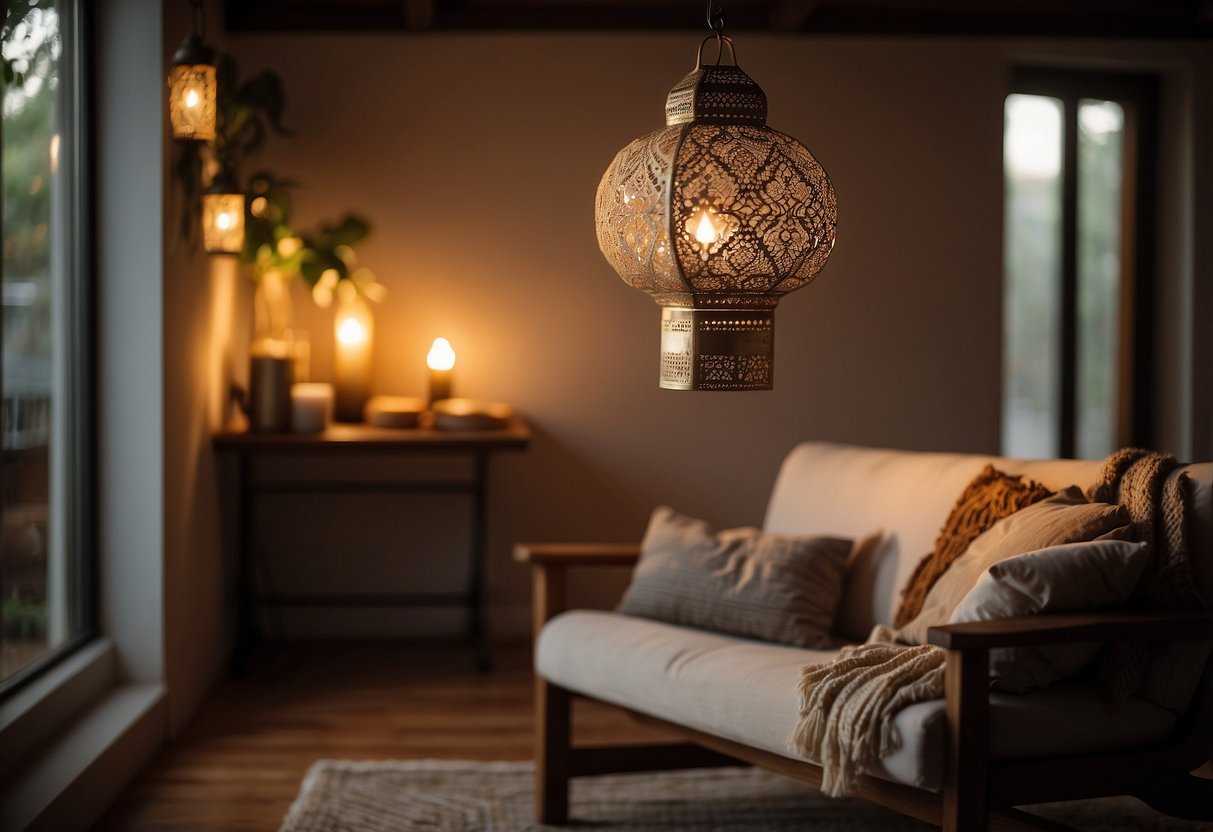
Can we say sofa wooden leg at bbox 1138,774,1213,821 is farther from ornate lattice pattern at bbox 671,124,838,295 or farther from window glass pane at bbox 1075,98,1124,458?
window glass pane at bbox 1075,98,1124,458

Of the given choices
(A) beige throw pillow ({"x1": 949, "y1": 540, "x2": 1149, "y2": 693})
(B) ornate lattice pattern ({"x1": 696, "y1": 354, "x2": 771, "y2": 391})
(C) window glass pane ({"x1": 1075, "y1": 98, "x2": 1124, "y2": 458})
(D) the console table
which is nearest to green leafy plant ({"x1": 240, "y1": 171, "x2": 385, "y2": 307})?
(D) the console table

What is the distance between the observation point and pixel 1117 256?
4672 mm

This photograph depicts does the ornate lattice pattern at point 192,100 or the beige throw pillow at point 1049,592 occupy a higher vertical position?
the ornate lattice pattern at point 192,100

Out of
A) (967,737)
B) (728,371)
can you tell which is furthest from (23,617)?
(967,737)

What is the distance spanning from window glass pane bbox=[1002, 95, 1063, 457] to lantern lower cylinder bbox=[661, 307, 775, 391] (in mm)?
3098

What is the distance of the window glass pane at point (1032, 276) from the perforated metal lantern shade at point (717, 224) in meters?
3.12

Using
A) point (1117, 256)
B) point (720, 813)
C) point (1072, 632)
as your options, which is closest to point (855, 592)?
point (720, 813)

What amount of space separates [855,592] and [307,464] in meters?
2.35

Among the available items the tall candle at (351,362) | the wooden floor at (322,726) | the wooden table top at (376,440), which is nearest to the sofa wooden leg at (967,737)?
the wooden floor at (322,726)

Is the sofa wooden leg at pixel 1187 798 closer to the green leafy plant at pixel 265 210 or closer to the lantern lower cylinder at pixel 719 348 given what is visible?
the lantern lower cylinder at pixel 719 348

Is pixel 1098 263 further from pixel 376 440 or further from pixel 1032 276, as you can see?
pixel 376 440

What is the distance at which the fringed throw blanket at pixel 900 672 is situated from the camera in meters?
1.90

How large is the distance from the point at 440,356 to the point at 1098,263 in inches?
102

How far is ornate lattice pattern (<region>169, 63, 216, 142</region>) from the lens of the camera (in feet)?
8.88
